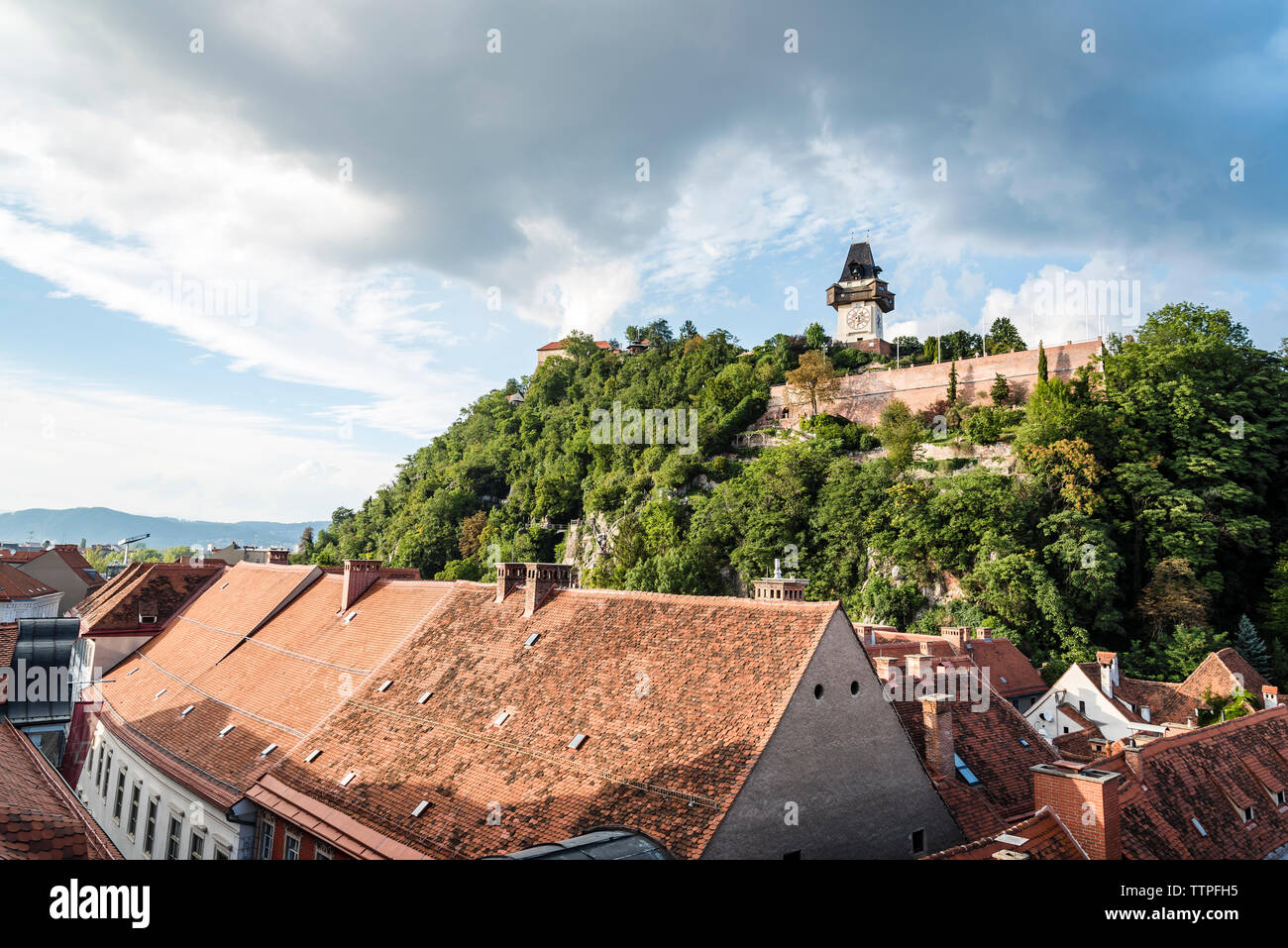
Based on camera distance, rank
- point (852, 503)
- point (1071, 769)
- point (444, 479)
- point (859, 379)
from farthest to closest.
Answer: point (444, 479) → point (859, 379) → point (852, 503) → point (1071, 769)

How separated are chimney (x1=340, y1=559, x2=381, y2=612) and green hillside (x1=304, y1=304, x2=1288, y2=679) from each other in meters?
32.4

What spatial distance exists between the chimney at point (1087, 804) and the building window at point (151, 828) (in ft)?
69.9

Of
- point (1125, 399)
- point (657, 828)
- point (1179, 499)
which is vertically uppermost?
point (1125, 399)

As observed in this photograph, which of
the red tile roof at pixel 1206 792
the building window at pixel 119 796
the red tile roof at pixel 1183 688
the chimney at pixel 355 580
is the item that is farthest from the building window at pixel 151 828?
the red tile roof at pixel 1183 688

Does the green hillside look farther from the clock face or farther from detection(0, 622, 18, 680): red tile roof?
detection(0, 622, 18, 680): red tile roof

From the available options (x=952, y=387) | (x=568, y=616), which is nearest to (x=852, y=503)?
(x=952, y=387)

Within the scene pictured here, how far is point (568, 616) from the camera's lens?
1867 centimetres

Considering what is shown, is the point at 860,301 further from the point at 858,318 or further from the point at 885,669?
the point at 885,669

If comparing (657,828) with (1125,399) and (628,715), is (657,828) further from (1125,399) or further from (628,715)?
(1125,399)

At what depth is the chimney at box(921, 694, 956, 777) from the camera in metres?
17.1

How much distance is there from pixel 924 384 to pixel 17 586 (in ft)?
201

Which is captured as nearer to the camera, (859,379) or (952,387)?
(952,387)

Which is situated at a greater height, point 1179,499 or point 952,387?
point 952,387

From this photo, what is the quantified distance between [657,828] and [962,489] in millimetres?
42586
